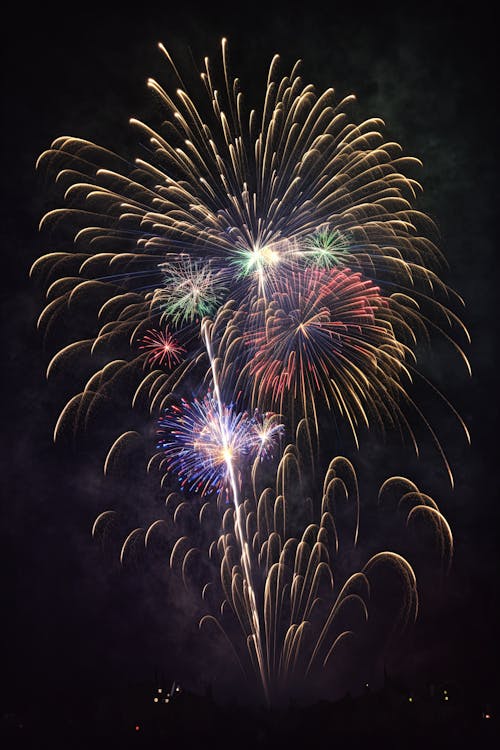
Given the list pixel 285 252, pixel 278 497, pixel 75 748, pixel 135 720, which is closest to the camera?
pixel 285 252

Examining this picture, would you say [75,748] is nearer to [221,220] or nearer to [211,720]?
[211,720]

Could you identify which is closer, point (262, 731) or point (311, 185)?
point (311, 185)

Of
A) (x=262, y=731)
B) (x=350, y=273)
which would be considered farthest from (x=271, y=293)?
(x=262, y=731)

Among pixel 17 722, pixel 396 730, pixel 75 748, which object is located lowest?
pixel 396 730

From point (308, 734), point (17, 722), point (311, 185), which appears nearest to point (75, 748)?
point (17, 722)

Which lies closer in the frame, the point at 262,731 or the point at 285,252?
the point at 285,252

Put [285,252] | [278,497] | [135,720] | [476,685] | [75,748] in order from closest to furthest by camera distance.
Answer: [285,252] → [278,497] → [75,748] → [135,720] → [476,685]

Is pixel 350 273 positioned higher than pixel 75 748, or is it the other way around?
pixel 350 273

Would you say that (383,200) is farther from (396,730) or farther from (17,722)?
(17,722)

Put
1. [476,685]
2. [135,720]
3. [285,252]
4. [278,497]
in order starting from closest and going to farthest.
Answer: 1. [285,252]
2. [278,497]
3. [135,720]
4. [476,685]
